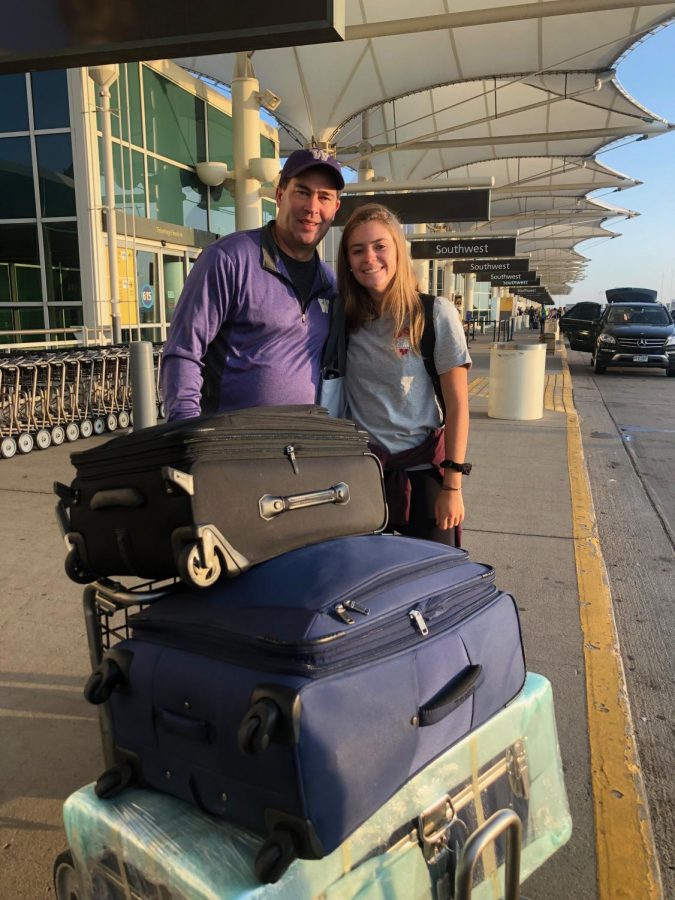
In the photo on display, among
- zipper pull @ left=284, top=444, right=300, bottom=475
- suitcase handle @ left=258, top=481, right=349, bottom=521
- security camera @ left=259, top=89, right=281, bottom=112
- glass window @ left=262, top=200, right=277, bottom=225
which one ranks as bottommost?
suitcase handle @ left=258, top=481, right=349, bottom=521

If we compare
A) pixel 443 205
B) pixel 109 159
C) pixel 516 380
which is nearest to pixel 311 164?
pixel 516 380

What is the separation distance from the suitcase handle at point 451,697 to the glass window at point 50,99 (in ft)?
40.1

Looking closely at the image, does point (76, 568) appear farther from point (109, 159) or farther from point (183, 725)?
point (109, 159)

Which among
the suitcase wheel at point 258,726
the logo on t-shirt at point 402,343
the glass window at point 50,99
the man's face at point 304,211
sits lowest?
the suitcase wheel at point 258,726

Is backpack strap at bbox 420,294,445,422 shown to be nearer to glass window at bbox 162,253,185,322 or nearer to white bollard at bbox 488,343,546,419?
white bollard at bbox 488,343,546,419

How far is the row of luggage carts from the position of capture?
7.56 m

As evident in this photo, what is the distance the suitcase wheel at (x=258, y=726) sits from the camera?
1.15m

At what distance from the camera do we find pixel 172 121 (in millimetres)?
13617

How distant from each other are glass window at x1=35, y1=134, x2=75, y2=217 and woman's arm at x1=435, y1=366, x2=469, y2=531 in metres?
10.9

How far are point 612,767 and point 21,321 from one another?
12.6 metres

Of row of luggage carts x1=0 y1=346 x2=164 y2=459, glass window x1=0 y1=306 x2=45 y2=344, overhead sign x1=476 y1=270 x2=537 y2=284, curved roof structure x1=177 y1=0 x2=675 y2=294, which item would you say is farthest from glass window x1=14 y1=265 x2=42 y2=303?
overhead sign x1=476 y1=270 x2=537 y2=284

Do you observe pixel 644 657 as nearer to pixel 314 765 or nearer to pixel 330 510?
pixel 330 510

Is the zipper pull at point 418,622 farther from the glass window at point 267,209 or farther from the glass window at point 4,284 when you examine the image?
the glass window at point 267,209

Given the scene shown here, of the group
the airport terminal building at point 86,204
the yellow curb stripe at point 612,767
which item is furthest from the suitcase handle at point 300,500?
the airport terminal building at point 86,204
